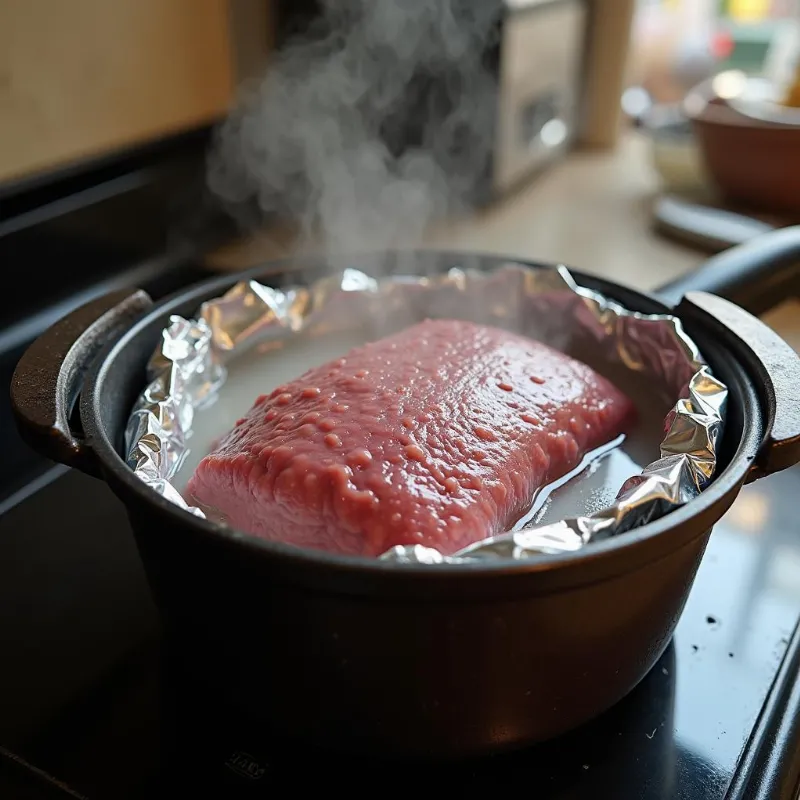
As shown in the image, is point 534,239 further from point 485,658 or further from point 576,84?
point 485,658

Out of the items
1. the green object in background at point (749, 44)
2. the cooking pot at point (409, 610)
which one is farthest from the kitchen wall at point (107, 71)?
the green object in background at point (749, 44)

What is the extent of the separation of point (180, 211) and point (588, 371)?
81 cm

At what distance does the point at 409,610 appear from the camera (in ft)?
1.55

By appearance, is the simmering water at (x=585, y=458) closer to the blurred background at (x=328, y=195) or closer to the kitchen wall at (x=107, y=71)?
the blurred background at (x=328, y=195)

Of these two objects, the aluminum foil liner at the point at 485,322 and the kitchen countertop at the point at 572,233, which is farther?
the kitchen countertop at the point at 572,233

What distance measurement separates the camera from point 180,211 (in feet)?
4.32

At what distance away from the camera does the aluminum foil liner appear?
1.88 feet

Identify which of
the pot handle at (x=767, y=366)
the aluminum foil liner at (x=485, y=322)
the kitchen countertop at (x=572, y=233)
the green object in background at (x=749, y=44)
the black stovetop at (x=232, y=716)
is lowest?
the kitchen countertop at (x=572, y=233)

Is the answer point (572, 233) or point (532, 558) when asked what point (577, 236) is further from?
point (532, 558)

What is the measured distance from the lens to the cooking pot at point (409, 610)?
Answer: 1.53ft

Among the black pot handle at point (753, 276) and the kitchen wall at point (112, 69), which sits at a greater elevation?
the kitchen wall at point (112, 69)

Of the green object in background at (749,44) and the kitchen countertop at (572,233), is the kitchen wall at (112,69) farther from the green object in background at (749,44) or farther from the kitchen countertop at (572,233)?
the green object in background at (749,44)

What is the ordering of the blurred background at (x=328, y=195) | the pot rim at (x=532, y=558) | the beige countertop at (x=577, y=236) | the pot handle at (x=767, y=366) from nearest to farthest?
the pot rim at (x=532, y=558) → the pot handle at (x=767, y=366) → the blurred background at (x=328, y=195) → the beige countertop at (x=577, y=236)

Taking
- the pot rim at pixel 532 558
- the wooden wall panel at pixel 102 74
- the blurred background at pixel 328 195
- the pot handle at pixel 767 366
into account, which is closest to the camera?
the pot rim at pixel 532 558
